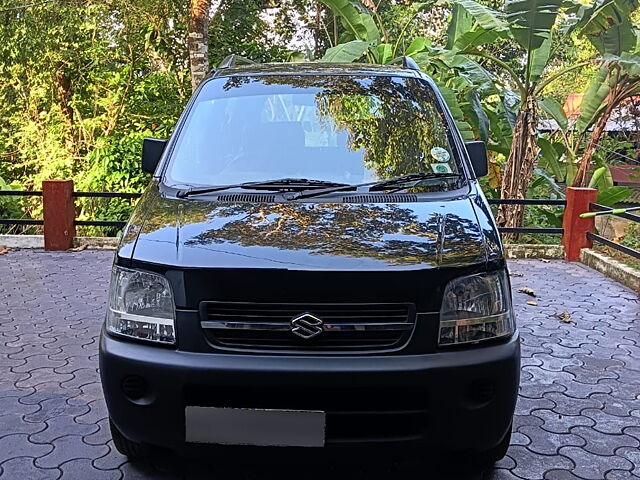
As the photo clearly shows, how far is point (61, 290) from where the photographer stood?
5887mm

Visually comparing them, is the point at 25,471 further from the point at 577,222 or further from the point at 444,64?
the point at 444,64

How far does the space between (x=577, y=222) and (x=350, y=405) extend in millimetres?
6115

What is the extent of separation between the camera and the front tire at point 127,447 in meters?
2.68

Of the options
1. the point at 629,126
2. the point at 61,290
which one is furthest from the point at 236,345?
the point at 629,126

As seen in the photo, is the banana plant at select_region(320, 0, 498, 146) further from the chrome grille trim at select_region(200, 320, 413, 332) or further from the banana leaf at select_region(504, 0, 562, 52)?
the chrome grille trim at select_region(200, 320, 413, 332)

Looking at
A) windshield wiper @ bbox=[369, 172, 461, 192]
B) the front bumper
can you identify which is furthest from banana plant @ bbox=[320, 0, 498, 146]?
the front bumper

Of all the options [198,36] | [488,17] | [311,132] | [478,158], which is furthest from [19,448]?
[198,36]

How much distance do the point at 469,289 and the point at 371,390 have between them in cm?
A: 53

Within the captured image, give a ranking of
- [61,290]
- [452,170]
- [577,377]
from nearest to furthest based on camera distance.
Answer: [452,170] → [577,377] → [61,290]

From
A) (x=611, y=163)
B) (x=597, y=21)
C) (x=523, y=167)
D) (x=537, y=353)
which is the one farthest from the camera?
(x=611, y=163)

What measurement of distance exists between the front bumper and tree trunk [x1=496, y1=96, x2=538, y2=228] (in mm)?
6103

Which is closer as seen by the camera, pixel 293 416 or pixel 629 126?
pixel 293 416

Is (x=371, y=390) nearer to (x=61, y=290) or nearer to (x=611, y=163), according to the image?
(x=61, y=290)

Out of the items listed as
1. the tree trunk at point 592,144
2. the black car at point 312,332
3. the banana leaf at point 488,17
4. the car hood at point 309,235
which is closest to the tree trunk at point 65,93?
the banana leaf at point 488,17
